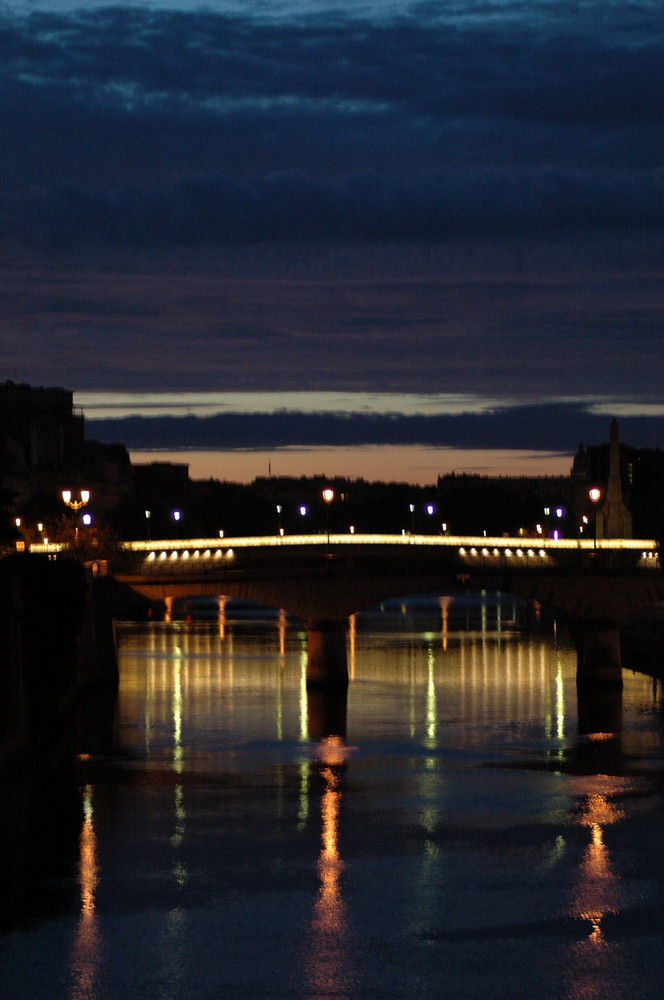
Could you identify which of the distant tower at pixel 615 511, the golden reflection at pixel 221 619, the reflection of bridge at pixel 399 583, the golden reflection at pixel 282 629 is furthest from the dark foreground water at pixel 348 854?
the golden reflection at pixel 221 619

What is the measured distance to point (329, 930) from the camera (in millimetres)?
36344

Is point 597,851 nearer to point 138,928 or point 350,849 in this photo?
point 350,849

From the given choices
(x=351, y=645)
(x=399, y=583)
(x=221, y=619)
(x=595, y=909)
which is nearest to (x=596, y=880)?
(x=595, y=909)

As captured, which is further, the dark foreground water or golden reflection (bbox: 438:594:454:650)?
golden reflection (bbox: 438:594:454:650)

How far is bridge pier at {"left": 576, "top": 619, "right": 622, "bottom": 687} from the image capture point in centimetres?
8369

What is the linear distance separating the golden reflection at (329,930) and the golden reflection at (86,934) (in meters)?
3.90

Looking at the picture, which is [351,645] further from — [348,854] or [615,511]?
[348,854]

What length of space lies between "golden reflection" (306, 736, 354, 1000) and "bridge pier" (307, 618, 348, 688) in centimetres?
3120

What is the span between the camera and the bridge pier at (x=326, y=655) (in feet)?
271

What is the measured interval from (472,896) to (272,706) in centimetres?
3761

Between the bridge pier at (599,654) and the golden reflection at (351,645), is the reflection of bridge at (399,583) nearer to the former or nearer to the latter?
the bridge pier at (599,654)

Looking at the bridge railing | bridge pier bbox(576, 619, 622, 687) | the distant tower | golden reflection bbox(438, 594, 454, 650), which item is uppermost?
the distant tower

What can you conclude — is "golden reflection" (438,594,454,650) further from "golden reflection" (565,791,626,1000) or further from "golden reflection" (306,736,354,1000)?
"golden reflection" (306,736,354,1000)

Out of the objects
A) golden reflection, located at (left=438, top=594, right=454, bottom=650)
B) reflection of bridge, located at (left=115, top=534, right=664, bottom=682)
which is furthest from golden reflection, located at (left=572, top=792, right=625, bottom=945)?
golden reflection, located at (left=438, top=594, right=454, bottom=650)
